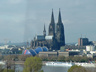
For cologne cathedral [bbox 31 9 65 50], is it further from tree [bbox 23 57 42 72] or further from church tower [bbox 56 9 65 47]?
tree [bbox 23 57 42 72]

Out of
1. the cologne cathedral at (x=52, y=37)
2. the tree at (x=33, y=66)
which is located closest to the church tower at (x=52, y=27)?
the cologne cathedral at (x=52, y=37)

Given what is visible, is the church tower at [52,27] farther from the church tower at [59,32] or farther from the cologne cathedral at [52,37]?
the church tower at [59,32]

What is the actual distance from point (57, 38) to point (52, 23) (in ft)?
7.11

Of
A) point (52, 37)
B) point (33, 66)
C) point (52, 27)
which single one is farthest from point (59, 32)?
point (33, 66)

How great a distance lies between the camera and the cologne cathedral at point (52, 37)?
47.5 metres

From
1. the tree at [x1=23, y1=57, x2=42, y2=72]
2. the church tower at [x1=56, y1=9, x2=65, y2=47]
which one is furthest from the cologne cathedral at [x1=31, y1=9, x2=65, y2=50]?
the tree at [x1=23, y1=57, x2=42, y2=72]

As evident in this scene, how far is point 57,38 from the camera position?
48.3 metres

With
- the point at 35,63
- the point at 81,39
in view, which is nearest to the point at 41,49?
the point at 81,39

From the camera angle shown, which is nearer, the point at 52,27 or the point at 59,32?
the point at 52,27

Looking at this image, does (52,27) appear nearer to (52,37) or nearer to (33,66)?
(52,37)

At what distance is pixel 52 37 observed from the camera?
155 ft

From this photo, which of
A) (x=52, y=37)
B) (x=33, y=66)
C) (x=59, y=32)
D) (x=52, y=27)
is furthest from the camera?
(x=59, y=32)

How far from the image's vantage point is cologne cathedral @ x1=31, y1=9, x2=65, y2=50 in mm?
47469

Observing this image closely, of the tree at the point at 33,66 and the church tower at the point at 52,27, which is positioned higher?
the church tower at the point at 52,27
